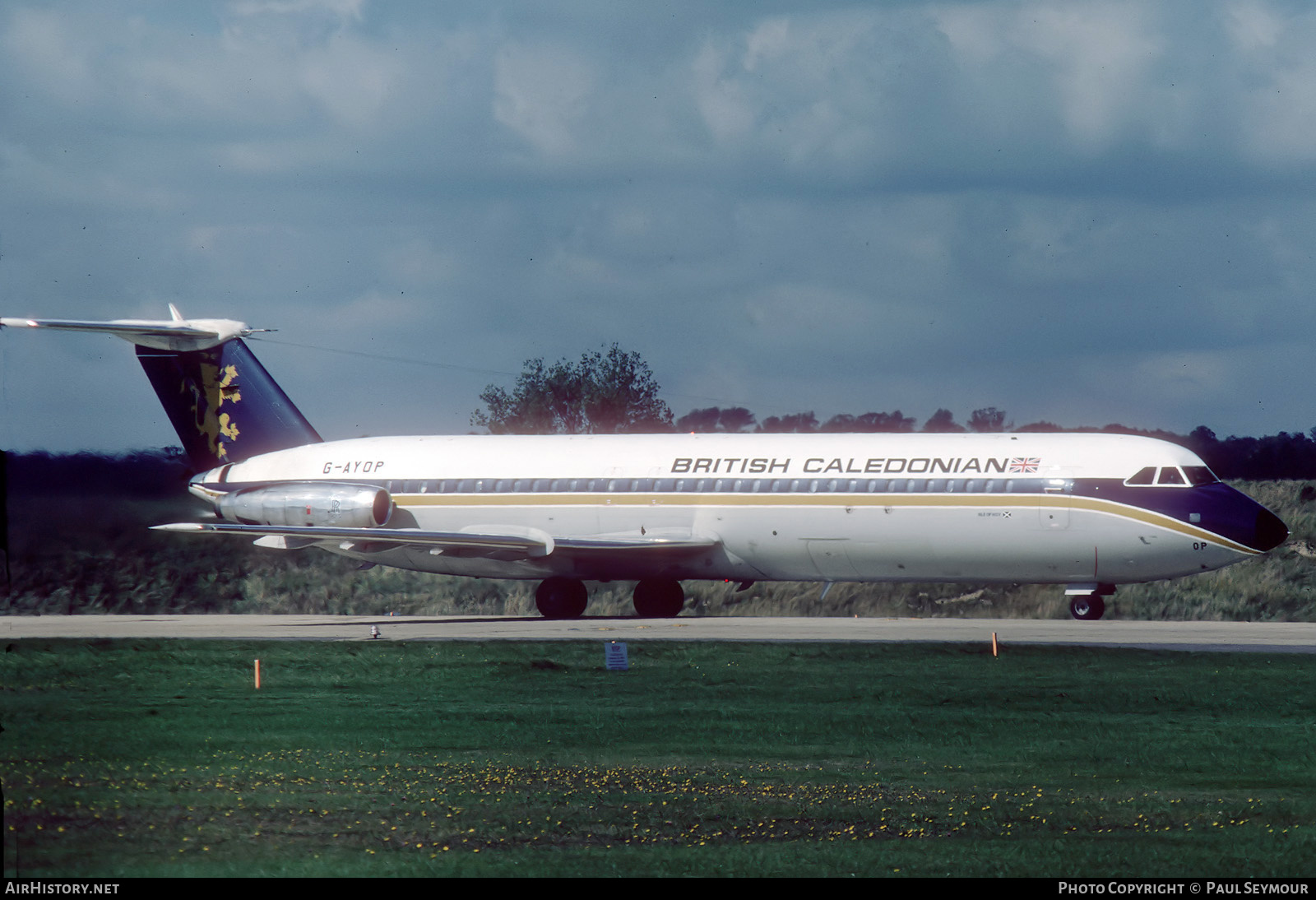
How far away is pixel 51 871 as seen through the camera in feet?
37.9

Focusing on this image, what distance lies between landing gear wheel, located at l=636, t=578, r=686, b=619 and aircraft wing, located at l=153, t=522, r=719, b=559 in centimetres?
285

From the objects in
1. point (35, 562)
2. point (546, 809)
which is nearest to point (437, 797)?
point (546, 809)

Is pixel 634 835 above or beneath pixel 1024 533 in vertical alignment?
beneath

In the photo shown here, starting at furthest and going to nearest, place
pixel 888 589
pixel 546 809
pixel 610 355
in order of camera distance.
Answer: pixel 610 355
pixel 888 589
pixel 546 809

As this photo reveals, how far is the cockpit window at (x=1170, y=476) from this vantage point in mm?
37938

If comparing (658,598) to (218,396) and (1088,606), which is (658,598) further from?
(218,396)

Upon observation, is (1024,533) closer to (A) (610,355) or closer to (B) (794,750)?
(B) (794,750)

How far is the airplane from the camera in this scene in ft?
125

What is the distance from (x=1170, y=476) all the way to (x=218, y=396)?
981 inches

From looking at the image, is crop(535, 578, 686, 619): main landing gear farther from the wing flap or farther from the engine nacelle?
the engine nacelle

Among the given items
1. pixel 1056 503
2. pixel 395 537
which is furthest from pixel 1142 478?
pixel 395 537

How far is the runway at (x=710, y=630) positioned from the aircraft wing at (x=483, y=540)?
5.87 ft

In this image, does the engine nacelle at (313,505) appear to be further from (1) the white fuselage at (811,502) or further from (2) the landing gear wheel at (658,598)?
(2) the landing gear wheel at (658,598)

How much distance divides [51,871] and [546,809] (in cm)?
439
